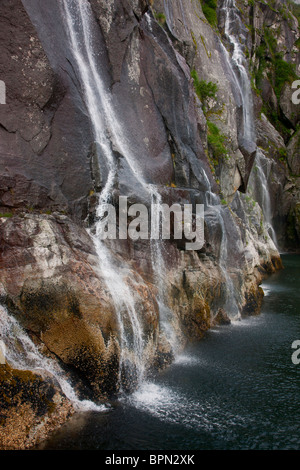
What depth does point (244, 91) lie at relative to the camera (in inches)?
1232

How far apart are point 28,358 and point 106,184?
20.6ft

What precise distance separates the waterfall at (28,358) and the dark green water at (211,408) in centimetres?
48

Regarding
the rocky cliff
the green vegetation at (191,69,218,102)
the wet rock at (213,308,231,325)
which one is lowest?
the wet rock at (213,308,231,325)

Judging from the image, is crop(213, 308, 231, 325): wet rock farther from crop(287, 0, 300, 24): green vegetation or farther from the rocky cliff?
crop(287, 0, 300, 24): green vegetation

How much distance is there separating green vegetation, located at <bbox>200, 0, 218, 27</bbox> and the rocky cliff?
20.4 feet

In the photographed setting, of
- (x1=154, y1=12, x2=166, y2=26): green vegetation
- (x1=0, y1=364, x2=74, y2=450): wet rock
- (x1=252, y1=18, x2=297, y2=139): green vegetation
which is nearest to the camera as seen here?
(x1=0, y1=364, x2=74, y2=450): wet rock

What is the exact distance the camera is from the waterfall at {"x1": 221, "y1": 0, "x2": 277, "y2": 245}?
98.9 ft

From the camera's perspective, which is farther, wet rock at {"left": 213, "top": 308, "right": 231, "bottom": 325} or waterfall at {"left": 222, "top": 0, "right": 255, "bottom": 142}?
waterfall at {"left": 222, "top": 0, "right": 255, "bottom": 142}

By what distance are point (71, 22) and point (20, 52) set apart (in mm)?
3692

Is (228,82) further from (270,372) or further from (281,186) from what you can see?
(270,372)

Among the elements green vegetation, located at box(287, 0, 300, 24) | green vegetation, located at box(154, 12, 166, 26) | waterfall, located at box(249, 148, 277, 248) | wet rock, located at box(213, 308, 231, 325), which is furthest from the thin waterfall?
green vegetation, located at box(287, 0, 300, 24)

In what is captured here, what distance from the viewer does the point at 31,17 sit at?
38.5ft

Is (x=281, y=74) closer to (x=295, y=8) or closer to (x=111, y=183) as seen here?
(x=295, y=8)

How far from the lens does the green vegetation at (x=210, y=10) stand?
28633mm
